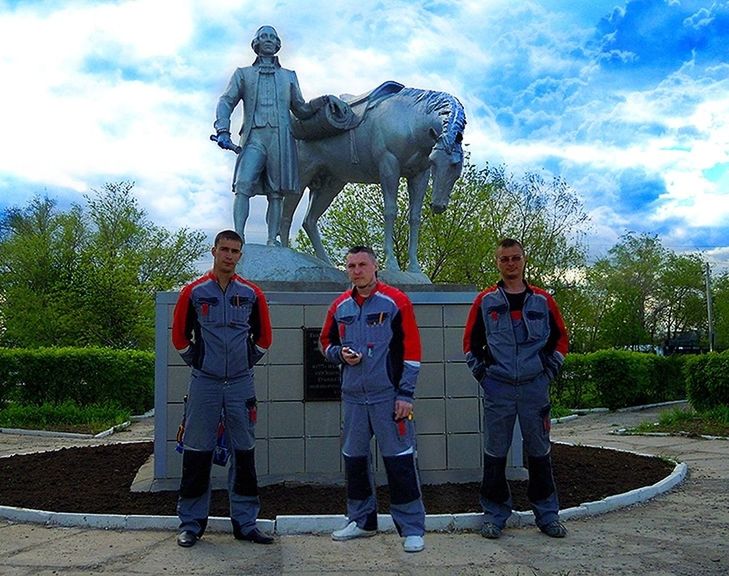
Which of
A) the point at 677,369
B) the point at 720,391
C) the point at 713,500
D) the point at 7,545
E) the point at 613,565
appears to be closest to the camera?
the point at 613,565

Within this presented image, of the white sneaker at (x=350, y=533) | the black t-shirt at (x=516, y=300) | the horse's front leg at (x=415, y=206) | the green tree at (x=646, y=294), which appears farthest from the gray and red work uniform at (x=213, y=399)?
the green tree at (x=646, y=294)

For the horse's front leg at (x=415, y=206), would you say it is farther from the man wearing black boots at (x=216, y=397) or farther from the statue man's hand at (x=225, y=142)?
the man wearing black boots at (x=216, y=397)

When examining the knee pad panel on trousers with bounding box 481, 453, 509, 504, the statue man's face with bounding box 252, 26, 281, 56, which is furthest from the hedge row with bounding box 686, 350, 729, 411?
the statue man's face with bounding box 252, 26, 281, 56

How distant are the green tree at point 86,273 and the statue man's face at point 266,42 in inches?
716

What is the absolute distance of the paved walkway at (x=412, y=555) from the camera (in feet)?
12.4

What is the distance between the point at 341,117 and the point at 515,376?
3.45 metres

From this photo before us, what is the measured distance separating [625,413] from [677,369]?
292 cm

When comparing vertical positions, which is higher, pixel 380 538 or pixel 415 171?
pixel 415 171

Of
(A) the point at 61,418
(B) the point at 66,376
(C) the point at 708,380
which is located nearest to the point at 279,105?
(A) the point at 61,418

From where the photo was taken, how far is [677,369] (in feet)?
57.0

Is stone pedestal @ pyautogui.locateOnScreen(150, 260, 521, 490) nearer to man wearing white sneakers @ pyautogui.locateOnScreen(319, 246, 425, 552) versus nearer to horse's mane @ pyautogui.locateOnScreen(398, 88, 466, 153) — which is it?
horse's mane @ pyautogui.locateOnScreen(398, 88, 466, 153)

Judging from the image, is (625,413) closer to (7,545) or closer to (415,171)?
(415,171)

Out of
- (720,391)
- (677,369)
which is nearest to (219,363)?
(720,391)

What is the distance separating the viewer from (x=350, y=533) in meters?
4.32
